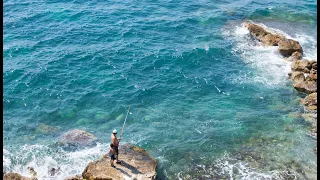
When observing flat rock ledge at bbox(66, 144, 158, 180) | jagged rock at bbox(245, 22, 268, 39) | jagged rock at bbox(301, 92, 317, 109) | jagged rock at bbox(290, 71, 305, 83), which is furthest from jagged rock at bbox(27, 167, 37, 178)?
jagged rock at bbox(245, 22, 268, 39)

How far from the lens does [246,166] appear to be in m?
32.1

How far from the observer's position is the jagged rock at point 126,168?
2750cm

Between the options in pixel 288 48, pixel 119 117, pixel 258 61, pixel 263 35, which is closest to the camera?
pixel 119 117

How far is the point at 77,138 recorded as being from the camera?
36.1 metres

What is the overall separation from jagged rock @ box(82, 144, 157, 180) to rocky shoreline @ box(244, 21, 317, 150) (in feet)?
53.9

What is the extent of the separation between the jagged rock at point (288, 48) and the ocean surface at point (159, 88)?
1.15 metres

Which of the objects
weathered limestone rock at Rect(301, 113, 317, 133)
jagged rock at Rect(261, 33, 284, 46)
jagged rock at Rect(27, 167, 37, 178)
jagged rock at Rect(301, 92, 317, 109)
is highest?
jagged rock at Rect(261, 33, 284, 46)

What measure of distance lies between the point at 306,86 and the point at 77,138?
26.8m

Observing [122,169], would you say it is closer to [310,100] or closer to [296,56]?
[310,100]

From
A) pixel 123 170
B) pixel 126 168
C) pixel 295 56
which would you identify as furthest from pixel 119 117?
pixel 295 56

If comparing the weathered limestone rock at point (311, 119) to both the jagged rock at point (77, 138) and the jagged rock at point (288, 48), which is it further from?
the jagged rock at point (77, 138)

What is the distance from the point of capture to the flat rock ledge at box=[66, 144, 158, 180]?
27452mm

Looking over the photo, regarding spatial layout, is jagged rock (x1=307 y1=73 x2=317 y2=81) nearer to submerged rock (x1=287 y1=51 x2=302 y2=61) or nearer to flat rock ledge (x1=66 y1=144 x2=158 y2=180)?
submerged rock (x1=287 y1=51 x2=302 y2=61)

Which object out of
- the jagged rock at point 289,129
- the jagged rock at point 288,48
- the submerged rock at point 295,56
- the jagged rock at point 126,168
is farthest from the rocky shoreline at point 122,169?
the jagged rock at point 288,48
